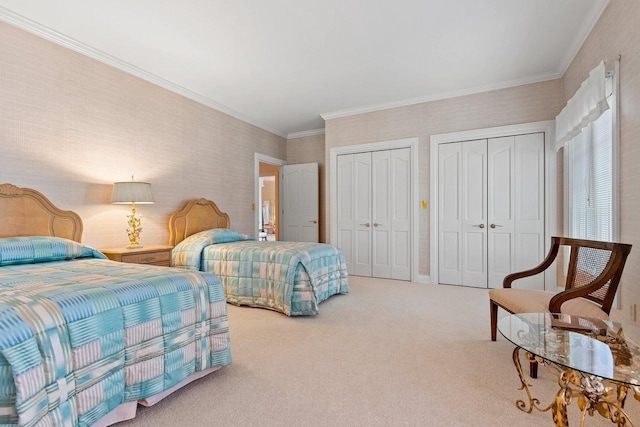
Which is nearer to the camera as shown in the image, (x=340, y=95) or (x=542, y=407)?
(x=542, y=407)

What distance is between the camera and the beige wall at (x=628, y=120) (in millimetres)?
2039

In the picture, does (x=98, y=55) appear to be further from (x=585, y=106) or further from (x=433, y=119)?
(x=585, y=106)

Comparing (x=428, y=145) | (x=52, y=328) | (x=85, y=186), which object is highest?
(x=428, y=145)

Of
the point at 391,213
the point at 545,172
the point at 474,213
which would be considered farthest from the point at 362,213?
the point at 545,172

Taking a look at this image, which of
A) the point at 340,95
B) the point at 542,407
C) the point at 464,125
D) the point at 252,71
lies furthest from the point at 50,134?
the point at 464,125

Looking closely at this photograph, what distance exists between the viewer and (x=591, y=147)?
292cm

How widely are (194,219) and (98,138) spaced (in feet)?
4.63

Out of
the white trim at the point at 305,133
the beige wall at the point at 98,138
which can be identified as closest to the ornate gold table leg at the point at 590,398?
the beige wall at the point at 98,138

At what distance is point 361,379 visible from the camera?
1882 millimetres

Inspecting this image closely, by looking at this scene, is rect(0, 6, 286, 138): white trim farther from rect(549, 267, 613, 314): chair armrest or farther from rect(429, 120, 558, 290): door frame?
rect(549, 267, 613, 314): chair armrest

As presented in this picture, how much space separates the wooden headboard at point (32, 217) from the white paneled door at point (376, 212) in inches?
139

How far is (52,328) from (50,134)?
7.99 ft

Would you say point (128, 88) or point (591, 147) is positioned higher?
point (128, 88)

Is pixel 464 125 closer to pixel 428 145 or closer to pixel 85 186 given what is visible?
pixel 428 145
